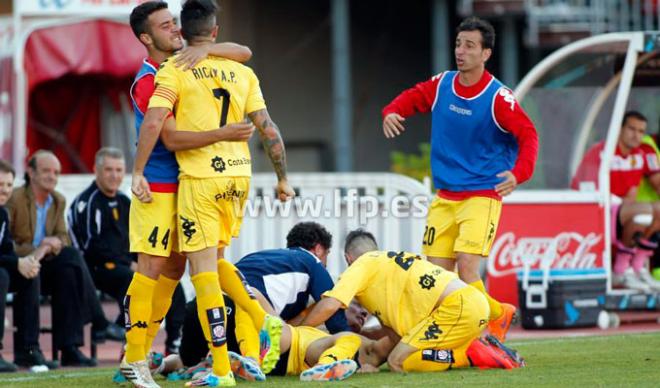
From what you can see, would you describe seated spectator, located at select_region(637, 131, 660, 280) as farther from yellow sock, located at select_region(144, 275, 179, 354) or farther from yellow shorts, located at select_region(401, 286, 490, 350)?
yellow sock, located at select_region(144, 275, 179, 354)

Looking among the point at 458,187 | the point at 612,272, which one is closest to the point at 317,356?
the point at 458,187

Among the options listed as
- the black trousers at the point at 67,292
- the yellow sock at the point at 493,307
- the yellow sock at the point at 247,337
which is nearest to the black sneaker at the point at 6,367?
the black trousers at the point at 67,292

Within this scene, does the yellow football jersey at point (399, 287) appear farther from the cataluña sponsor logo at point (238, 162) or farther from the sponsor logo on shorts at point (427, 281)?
the cataluña sponsor logo at point (238, 162)

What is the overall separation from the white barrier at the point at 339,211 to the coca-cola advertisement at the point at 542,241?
3.13 feet

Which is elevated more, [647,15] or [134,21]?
[647,15]

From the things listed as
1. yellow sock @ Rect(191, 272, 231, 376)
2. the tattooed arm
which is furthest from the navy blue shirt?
yellow sock @ Rect(191, 272, 231, 376)

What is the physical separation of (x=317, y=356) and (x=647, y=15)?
57.5 ft

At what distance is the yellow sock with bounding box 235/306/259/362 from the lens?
8.27 meters

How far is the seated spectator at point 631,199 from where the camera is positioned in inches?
522

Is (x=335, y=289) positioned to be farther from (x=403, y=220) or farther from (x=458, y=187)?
(x=403, y=220)

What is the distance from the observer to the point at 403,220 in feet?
42.7

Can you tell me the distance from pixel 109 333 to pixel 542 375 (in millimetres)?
3979

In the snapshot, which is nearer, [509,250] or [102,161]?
[102,161]

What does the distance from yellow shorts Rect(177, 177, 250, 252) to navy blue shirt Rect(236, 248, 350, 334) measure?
1.08 metres
